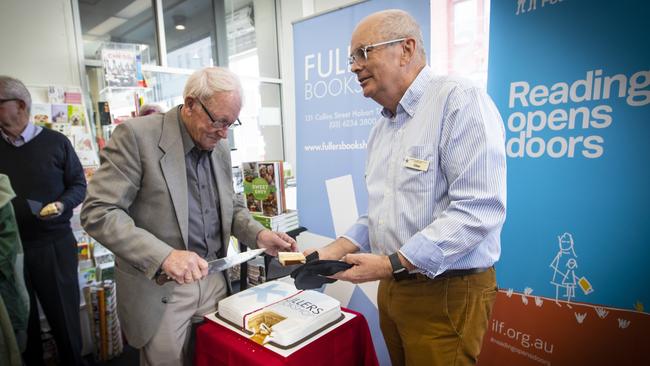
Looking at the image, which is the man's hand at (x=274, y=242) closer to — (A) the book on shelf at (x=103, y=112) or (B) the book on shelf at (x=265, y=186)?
(B) the book on shelf at (x=265, y=186)

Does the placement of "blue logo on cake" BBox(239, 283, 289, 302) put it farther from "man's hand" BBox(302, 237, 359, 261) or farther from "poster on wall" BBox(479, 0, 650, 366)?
"poster on wall" BBox(479, 0, 650, 366)

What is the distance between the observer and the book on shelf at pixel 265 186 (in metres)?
2.82

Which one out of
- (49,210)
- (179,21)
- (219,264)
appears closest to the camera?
(219,264)

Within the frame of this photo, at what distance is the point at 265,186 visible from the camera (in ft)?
9.55

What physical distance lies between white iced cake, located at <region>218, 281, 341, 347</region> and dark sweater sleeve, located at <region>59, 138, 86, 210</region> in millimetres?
1720

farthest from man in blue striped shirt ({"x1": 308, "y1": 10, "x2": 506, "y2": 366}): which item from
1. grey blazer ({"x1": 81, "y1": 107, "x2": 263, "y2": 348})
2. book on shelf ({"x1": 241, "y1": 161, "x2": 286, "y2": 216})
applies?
book on shelf ({"x1": 241, "y1": 161, "x2": 286, "y2": 216})

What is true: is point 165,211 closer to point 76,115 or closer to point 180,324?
point 180,324

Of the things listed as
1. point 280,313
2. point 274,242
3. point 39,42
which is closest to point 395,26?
point 274,242

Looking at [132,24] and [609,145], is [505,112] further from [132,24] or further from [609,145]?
[132,24]

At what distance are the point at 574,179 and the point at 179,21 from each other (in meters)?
4.23

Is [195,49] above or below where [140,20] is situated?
below

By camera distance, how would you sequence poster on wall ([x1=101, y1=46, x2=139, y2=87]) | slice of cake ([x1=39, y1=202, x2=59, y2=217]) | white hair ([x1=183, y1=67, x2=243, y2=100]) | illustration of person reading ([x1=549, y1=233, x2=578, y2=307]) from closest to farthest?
white hair ([x1=183, y1=67, x2=243, y2=100])
illustration of person reading ([x1=549, y1=233, x2=578, y2=307])
slice of cake ([x1=39, y1=202, x2=59, y2=217])
poster on wall ([x1=101, y1=46, x2=139, y2=87])

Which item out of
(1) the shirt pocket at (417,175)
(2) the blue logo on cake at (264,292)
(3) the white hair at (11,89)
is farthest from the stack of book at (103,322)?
(1) the shirt pocket at (417,175)

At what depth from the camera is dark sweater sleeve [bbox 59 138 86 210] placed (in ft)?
8.34
